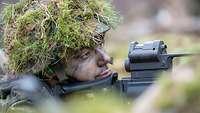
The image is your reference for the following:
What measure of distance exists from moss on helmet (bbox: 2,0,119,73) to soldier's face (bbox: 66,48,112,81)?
0.07m

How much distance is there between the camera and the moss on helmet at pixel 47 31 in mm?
4762

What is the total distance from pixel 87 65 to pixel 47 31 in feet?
1.19

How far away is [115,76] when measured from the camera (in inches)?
191

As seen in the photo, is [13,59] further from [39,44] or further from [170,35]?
[170,35]

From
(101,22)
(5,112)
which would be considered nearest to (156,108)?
(5,112)

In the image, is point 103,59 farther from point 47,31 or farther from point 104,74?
point 47,31

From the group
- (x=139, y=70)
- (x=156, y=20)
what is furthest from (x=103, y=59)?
(x=156, y=20)

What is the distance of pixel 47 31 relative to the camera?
479 cm

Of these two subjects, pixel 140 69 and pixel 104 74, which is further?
pixel 104 74

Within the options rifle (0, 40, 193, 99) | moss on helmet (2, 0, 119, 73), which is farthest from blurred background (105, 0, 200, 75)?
rifle (0, 40, 193, 99)

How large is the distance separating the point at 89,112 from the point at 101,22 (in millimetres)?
2426

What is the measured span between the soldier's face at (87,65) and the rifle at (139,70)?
0.08 meters

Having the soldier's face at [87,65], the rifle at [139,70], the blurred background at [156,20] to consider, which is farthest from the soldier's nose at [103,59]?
the blurred background at [156,20]

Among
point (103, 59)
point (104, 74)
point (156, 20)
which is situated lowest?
point (104, 74)
